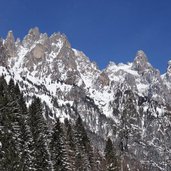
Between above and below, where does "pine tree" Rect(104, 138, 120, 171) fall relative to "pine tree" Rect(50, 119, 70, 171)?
above

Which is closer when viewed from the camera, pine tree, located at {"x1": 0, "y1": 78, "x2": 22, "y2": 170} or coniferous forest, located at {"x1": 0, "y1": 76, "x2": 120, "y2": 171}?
pine tree, located at {"x1": 0, "y1": 78, "x2": 22, "y2": 170}

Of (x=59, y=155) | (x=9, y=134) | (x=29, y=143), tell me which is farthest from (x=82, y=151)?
(x=9, y=134)

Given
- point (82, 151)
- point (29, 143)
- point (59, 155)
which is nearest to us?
point (29, 143)

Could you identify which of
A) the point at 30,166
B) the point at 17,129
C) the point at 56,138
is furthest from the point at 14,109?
the point at 56,138

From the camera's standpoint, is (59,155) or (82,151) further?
(82,151)

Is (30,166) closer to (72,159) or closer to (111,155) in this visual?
(72,159)

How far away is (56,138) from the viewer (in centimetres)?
5316

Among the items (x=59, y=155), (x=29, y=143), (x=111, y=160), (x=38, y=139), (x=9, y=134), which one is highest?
(x=111, y=160)

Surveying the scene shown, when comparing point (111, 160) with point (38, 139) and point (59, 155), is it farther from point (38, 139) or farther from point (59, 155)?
point (38, 139)

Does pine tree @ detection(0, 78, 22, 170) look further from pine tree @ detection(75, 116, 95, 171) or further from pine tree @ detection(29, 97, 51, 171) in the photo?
pine tree @ detection(75, 116, 95, 171)

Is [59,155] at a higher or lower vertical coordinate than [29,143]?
higher

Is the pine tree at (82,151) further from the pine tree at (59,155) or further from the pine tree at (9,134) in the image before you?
the pine tree at (9,134)

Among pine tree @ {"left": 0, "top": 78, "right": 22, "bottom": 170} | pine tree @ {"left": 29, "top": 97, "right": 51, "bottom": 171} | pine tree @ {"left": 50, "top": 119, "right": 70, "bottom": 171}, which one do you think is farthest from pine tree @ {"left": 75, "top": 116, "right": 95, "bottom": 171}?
pine tree @ {"left": 0, "top": 78, "right": 22, "bottom": 170}

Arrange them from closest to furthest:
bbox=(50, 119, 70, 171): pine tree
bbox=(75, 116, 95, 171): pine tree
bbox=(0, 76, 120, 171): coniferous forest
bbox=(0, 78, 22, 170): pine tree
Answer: bbox=(0, 78, 22, 170): pine tree, bbox=(0, 76, 120, 171): coniferous forest, bbox=(50, 119, 70, 171): pine tree, bbox=(75, 116, 95, 171): pine tree
